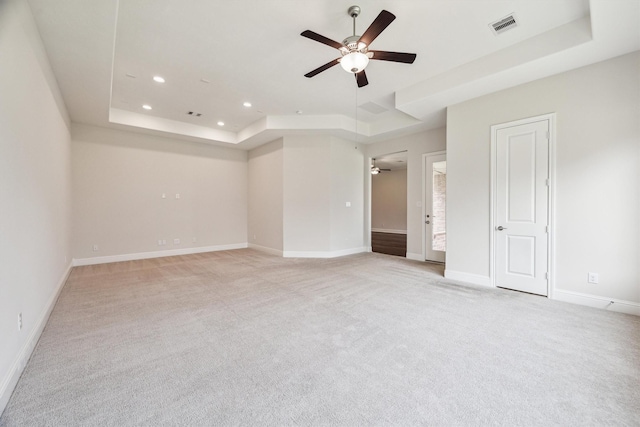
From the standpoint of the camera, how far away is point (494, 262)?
4.11 meters

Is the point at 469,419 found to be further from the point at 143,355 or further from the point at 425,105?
the point at 425,105

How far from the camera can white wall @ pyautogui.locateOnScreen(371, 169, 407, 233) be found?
1177cm

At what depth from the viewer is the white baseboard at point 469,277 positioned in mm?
4176

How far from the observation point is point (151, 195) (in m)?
6.50

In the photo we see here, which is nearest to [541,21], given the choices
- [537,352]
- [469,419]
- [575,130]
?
[575,130]

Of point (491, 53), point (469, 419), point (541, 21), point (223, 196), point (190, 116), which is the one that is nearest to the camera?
point (469, 419)

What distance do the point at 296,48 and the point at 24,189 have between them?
321cm

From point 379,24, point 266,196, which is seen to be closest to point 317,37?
point 379,24

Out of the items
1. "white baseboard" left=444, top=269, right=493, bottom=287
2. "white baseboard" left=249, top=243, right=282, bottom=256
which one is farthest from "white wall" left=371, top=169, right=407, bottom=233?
"white baseboard" left=444, top=269, right=493, bottom=287

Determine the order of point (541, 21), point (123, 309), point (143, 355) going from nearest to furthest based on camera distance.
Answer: point (143, 355) → point (541, 21) → point (123, 309)

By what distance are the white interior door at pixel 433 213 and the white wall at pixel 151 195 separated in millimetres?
5152

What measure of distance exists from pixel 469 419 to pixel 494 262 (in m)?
3.16

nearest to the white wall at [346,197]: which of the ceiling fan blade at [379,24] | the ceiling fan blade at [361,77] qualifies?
the ceiling fan blade at [361,77]

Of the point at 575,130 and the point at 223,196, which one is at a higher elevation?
the point at 575,130
